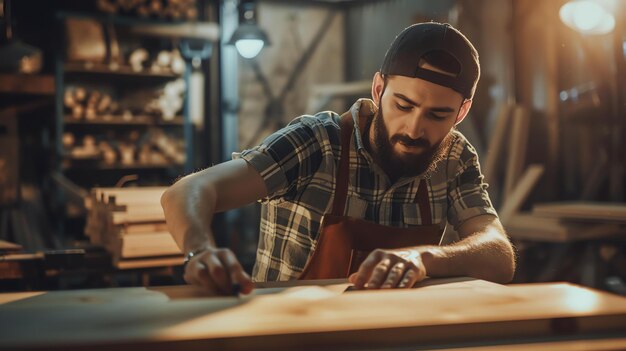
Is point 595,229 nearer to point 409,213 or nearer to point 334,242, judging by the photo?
point 409,213

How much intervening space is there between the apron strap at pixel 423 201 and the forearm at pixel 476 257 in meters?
0.19

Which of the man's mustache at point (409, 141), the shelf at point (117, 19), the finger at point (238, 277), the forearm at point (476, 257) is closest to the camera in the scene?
the finger at point (238, 277)

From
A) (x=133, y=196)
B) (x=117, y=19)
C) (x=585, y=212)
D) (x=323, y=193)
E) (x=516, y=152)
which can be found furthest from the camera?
(x=117, y=19)

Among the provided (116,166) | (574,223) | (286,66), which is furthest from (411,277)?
(286,66)

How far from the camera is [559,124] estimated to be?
6.38 meters

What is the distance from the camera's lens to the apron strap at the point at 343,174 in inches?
91.9

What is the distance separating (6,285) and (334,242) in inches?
93.1

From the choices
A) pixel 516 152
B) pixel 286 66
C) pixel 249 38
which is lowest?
pixel 516 152

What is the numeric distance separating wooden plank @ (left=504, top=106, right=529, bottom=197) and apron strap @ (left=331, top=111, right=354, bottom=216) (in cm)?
380

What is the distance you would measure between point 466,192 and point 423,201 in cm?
17

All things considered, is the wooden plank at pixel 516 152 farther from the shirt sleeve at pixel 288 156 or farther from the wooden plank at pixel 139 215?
the shirt sleeve at pixel 288 156

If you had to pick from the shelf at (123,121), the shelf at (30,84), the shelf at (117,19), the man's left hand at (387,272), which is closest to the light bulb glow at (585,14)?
the man's left hand at (387,272)

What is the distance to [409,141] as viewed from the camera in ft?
7.50

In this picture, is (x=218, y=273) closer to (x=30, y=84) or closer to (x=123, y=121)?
(x=30, y=84)
